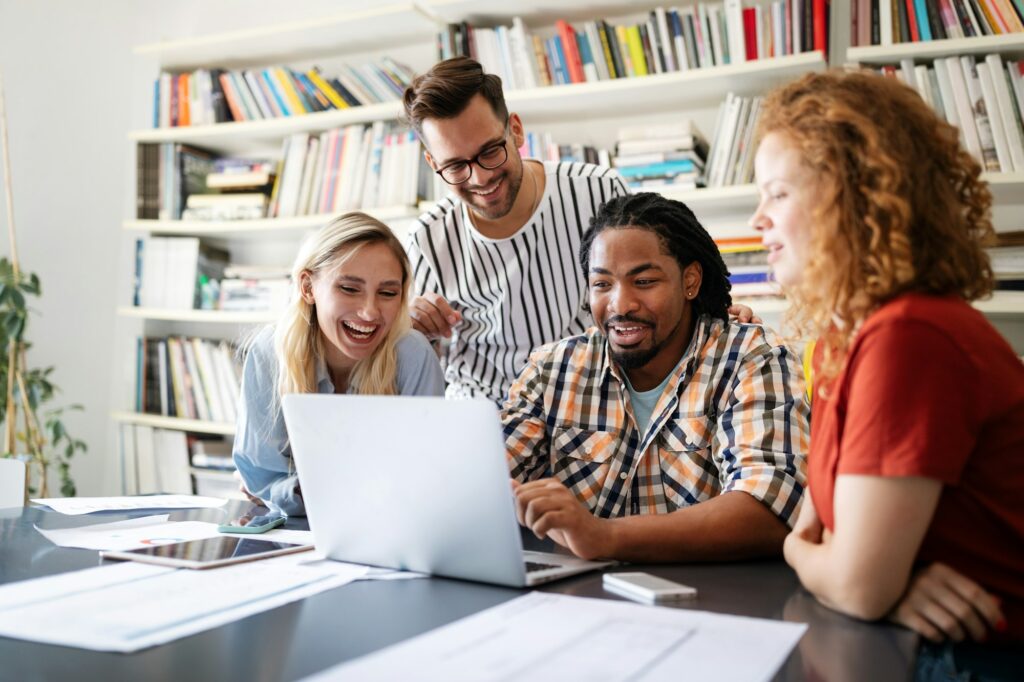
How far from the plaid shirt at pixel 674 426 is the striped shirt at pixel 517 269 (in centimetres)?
48

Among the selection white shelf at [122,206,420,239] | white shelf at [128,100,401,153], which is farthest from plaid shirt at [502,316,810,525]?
white shelf at [128,100,401,153]

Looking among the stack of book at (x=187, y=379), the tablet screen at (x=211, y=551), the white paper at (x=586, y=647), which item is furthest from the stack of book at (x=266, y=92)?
the white paper at (x=586, y=647)

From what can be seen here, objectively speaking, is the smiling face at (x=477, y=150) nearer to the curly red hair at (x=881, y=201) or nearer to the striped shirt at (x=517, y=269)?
the striped shirt at (x=517, y=269)

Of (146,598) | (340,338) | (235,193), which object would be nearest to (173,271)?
(235,193)

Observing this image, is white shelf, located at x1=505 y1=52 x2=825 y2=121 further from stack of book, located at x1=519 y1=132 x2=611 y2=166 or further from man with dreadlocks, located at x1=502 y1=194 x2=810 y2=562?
man with dreadlocks, located at x1=502 y1=194 x2=810 y2=562

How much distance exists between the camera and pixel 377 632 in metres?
0.89

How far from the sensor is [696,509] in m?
1.26

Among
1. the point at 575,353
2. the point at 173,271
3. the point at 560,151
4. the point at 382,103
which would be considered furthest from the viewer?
the point at 173,271

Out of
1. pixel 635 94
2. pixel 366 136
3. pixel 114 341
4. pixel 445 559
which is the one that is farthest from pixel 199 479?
pixel 445 559

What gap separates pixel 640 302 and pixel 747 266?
1.24m

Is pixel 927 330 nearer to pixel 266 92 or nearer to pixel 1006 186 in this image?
pixel 1006 186

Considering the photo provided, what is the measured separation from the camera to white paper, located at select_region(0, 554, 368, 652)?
0.88 m

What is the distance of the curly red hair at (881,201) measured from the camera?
0.97 m

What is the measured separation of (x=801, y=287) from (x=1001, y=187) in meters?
1.83
